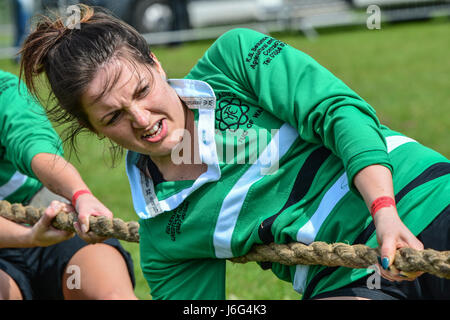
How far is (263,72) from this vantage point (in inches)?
84.0

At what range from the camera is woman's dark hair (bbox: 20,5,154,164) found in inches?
84.0

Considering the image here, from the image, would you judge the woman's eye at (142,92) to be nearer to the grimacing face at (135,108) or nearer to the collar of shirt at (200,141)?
the grimacing face at (135,108)

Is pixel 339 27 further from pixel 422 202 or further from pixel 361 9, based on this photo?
pixel 422 202

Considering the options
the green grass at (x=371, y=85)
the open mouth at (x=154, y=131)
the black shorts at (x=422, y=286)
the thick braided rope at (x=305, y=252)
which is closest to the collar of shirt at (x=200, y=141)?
the open mouth at (x=154, y=131)

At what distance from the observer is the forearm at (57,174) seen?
267 cm

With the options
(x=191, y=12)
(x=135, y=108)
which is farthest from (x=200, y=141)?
(x=191, y=12)

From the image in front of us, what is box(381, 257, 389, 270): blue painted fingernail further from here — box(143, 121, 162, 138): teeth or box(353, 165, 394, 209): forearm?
box(143, 121, 162, 138): teeth

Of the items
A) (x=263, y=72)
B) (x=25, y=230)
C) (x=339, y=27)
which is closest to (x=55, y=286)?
(x=25, y=230)

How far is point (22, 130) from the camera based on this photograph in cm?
279

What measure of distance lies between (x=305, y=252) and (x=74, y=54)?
2.85 ft

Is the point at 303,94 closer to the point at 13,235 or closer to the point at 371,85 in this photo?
the point at 13,235

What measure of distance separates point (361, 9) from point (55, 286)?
36.6ft

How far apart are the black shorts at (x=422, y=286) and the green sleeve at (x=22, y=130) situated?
1.24 metres

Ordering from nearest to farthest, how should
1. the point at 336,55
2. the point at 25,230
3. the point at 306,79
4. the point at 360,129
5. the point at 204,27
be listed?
the point at 360,129
the point at 306,79
the point at 25,230
the point at 336,55
the point at 204,27
